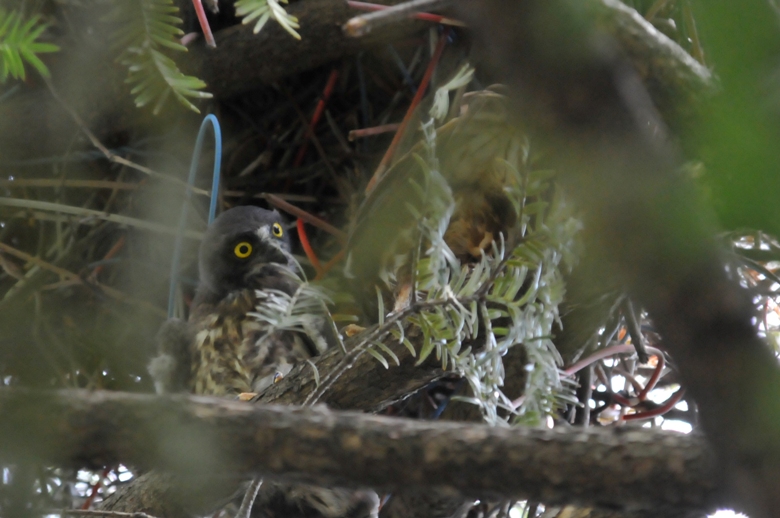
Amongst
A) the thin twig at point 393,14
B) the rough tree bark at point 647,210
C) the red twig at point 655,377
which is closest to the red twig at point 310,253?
the red twig at point 655,377

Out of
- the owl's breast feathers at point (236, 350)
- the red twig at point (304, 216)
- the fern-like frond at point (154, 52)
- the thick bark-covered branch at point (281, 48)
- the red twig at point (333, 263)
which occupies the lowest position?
the owl's breast feathers at point (236, 350)

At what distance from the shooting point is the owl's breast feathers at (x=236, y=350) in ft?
4.53

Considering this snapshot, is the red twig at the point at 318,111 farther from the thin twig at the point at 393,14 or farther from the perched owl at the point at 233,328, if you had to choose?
the thin twig at the point at 393,14

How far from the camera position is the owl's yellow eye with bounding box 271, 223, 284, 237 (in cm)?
152

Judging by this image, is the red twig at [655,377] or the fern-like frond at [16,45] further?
the red twig at [655,377]

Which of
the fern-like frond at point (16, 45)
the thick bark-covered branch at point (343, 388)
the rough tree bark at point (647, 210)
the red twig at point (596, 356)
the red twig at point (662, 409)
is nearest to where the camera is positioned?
the rough tree bark at point (647, 210)

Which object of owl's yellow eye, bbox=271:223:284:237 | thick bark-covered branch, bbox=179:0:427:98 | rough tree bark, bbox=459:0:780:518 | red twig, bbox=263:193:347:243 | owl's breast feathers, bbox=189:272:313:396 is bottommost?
owl's breast feathers, bbox=189:272:313:396

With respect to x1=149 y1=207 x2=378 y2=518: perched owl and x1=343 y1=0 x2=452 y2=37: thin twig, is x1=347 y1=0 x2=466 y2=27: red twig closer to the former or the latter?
x1=149 y1=207 x2=378 y2=518: perched owl

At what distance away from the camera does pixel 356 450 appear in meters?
0.31

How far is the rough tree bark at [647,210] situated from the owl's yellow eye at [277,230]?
133 centimetres

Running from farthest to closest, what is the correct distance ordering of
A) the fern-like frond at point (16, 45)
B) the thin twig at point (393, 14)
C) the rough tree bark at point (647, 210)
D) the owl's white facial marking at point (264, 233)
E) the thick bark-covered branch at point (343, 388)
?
the owl's white facial marking at point (264, 233) → the thick bark-covered branch at point (343, 388) → the fern-like frond at point (16, 45) → the thin twig at point (393, 14) → the rough tree bark at point (647, 210)

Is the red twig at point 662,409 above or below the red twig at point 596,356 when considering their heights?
below

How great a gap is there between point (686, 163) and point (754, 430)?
83 millimetres

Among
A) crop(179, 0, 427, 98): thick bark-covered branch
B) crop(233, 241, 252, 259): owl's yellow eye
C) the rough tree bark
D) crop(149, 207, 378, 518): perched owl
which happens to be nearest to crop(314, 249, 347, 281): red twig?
crop(149, 207, 378, 518): perched owl
